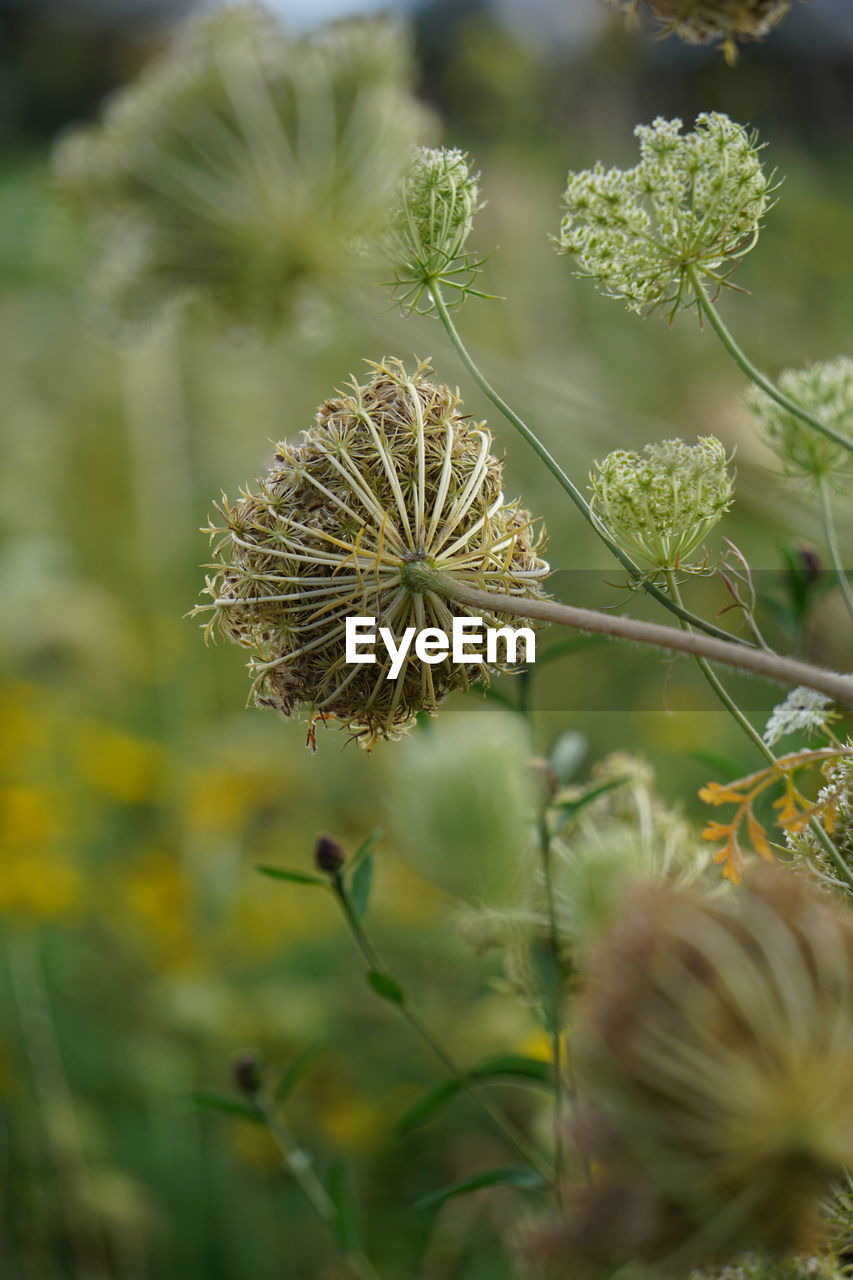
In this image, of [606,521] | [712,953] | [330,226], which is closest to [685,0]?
[606,521]

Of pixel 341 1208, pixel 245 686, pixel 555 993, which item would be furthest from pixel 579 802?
pixel 245 686

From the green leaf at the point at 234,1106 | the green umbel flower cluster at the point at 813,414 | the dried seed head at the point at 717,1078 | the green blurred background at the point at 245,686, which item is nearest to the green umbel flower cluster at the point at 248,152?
the green blurred background at the point at 245,686

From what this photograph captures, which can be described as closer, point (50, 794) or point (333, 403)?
point (333, 403)

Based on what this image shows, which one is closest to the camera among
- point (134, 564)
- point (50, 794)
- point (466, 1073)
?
point (466, 1073)

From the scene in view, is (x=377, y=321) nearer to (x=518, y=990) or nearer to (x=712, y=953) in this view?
(x=518, y=990)

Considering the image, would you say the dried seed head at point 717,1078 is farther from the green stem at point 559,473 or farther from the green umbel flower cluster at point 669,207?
the green umbel flower cluster at point 669,207
